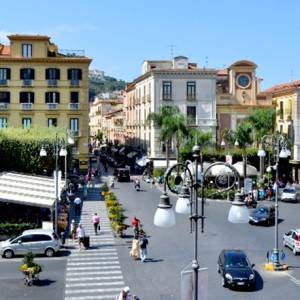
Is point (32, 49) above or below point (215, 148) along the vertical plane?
above

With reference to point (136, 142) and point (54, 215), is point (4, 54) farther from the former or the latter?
point (54, 215)

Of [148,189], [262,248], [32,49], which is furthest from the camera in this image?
[32,49]

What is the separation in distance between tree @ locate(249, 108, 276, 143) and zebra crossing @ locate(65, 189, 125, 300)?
33837 mm

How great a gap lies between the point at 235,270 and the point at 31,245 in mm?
11290

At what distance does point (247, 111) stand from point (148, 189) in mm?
23948

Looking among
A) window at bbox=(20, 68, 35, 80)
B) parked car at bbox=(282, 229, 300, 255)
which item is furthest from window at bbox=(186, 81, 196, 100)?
parked car at bbox=(282, 229, 300, 255)

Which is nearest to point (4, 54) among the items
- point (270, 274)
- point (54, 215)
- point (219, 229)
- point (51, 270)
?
point (54, 215)

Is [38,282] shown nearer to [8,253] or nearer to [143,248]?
[8,253]

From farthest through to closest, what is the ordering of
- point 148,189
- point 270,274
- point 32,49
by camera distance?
point 32,49
point 148,189
point 270,274

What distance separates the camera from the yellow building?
230 ft

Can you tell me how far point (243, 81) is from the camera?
261ft

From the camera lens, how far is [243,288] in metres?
25.2

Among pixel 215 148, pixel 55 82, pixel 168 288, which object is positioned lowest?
pixel 168 288

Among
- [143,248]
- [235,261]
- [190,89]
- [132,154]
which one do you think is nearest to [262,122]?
[190,89]
